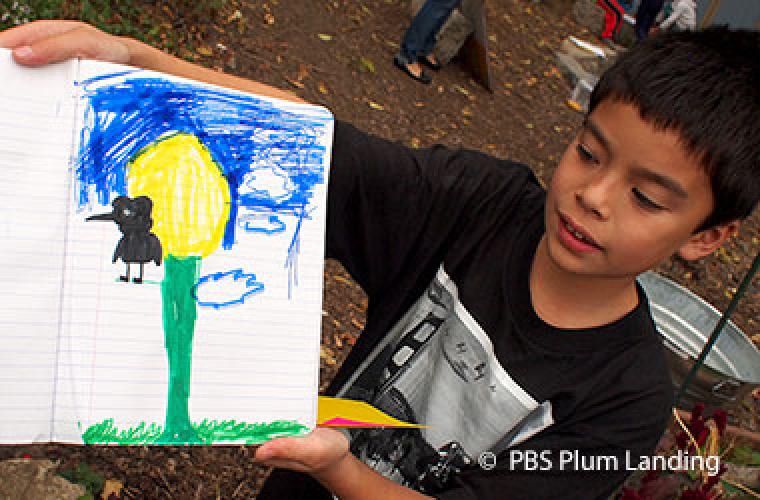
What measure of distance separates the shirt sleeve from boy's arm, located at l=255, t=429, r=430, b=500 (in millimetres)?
378

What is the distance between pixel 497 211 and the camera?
4.59 feet

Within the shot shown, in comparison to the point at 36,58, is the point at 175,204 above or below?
below

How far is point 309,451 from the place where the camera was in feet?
3.78

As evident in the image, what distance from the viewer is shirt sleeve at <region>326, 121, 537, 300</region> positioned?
1.34m

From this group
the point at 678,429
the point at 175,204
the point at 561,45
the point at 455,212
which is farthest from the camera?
the point at 561,45

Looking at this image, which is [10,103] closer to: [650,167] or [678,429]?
[650,167]

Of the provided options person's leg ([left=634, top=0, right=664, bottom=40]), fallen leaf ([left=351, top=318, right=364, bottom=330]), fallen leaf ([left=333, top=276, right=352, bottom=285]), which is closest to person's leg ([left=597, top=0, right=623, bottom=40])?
person's leg ([left=634, top=0, right=664, bottom=40])

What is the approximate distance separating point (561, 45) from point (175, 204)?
291 inches

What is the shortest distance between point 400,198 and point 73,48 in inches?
24.5

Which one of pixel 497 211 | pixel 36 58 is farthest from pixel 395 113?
pixel 36 58

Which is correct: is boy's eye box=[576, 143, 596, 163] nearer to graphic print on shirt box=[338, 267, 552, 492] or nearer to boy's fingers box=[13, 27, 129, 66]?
graphic print on shirt box=[338, 267, 552, 492]

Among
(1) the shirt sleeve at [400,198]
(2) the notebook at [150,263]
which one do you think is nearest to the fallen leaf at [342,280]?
(1) the shirt sleeve at [400,198]

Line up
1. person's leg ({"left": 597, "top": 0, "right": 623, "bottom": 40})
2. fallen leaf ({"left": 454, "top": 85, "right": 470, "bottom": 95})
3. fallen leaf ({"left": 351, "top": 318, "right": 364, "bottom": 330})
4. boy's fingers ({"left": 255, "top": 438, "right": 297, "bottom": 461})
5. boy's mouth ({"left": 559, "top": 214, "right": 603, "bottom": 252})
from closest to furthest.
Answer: boy's fingers ({"left": 255, "top": 438, "right": 297, "bottom": 461}) < boy's mouth ({"left": 559, "top": 214, "right": 603, "bottom": 252}) < fallen leaf ({"left": 351, "top": 318, "right": 364, "bottom": 330}) < fallen leaf ({"left": 454, "top": 85, "right": 470, "bottom": 95}) < person's leg ({"left": 597, "top": 0, "right": 623, "bottom": 40})

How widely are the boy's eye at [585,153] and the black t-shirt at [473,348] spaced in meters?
0.20
